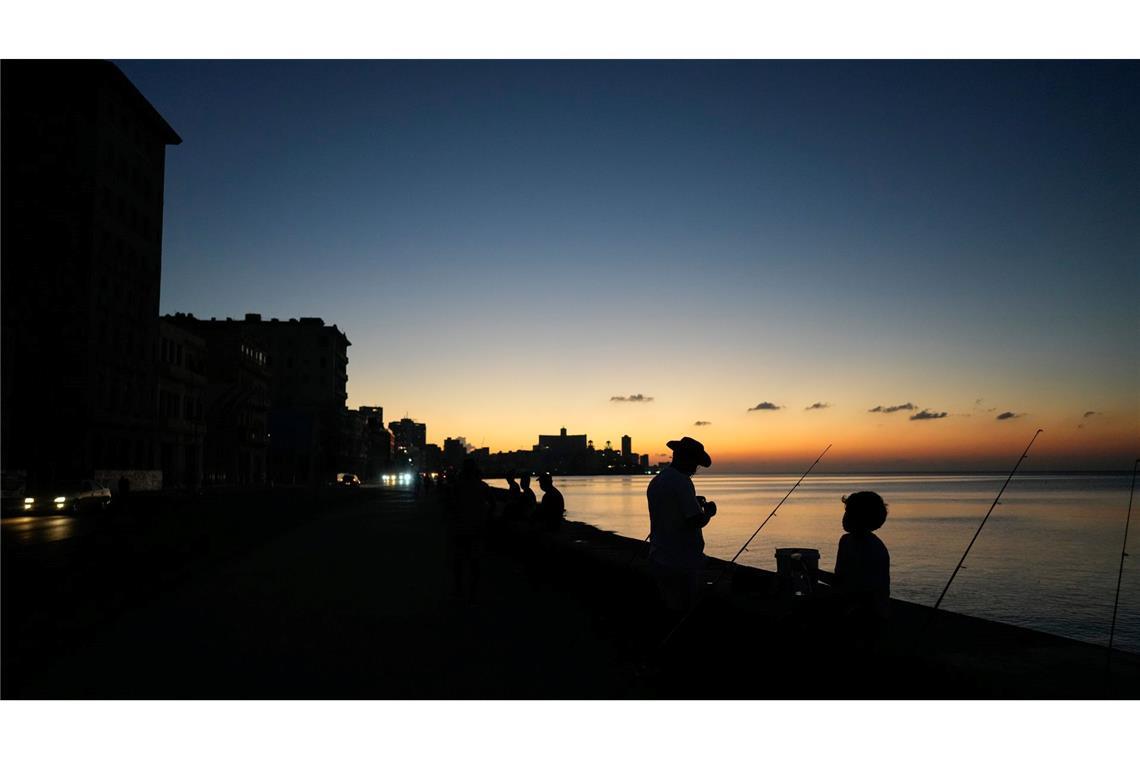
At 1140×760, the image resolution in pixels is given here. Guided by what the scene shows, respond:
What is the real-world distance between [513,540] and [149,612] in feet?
32.9

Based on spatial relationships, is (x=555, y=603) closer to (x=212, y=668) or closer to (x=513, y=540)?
(x=212, y=668)

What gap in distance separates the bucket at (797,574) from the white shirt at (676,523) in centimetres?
238

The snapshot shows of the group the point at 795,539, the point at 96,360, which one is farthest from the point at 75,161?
the point at 795,539

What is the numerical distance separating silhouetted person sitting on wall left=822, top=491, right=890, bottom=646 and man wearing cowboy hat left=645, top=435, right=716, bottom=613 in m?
1.12

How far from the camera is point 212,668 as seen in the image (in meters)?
8.14

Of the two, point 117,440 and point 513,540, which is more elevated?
point 117,440

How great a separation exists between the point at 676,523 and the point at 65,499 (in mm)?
41917

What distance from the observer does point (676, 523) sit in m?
7.24

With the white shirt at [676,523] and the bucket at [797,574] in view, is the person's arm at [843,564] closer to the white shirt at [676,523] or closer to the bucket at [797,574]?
the white shirt at [676,523]

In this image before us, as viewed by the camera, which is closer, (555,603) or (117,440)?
(555,603)

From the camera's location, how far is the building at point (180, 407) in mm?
75188

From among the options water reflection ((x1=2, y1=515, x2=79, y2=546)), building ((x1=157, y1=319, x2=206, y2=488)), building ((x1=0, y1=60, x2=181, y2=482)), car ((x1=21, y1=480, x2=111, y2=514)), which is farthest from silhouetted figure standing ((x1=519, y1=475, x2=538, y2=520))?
building ((x1=157, y1=319, x2=206, y2=488))

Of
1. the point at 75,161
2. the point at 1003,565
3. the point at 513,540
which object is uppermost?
the point at 75,161

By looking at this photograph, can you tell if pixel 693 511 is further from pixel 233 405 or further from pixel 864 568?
pixel 233 405
